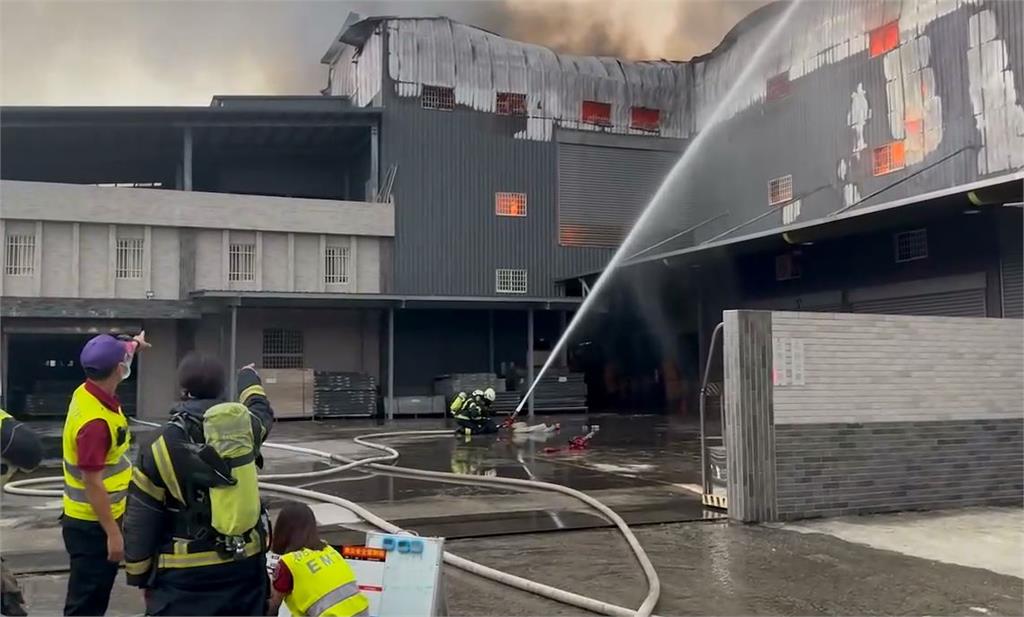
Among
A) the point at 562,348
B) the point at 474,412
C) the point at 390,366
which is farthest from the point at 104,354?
the point at 562,348

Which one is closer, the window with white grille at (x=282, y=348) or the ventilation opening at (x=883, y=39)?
the ventilation opening at (x=883, y=39)

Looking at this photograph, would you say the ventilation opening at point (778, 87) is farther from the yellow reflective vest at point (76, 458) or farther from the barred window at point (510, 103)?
the yellow reflective vest at point (76, 458)

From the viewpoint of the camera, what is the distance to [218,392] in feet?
12.4

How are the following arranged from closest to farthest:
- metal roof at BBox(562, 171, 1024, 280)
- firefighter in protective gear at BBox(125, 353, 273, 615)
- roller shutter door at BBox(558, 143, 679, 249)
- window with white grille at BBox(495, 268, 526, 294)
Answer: firefighter in protective gear at BBox(125, 353, 273, 615) → metal roof at BBox(562, 171, 1024, 280) → window with white grille at BBox(495, 268, 526, 294) → roller shutter door at BBox(558, 143, 679, 249)

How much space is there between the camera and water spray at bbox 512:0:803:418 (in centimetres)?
2501

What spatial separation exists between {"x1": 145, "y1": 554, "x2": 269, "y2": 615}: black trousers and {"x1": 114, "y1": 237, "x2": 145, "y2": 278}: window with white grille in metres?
22.8

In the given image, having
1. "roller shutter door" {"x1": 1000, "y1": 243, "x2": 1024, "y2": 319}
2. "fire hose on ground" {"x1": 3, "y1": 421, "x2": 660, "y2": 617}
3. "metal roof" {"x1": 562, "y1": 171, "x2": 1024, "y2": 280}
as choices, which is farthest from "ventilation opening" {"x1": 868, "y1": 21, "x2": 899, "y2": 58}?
"fire hose on ground" {"x1": 3, "y1": 421, "x2": 660, "y2": 617}

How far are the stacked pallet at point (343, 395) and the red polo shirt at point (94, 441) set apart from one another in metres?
21.0

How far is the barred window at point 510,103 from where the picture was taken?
28.2 meters

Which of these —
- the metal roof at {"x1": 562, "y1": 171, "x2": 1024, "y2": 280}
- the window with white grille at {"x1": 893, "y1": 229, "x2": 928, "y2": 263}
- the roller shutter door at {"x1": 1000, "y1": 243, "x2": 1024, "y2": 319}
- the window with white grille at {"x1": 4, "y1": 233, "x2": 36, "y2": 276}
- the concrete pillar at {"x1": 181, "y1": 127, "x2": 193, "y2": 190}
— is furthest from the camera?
the concrete pillar at {"x1": 181, "y1": 127, "x2": 193, "y2": 190}

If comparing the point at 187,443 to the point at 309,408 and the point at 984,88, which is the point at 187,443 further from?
the point at 309,408

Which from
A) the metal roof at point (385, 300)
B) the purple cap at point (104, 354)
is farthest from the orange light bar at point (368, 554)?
the metal roof at point (385, 300)

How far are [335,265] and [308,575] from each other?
23.6 meters

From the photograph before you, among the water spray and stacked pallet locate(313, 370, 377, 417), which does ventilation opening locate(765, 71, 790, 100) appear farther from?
stacked pallet locate(313, 370, 377, 417)
